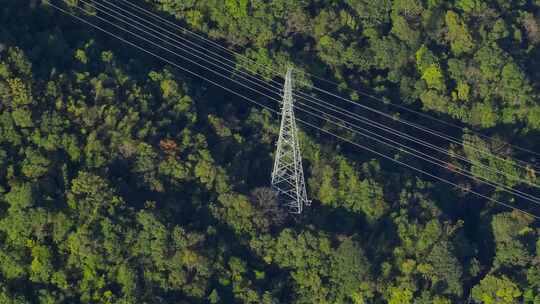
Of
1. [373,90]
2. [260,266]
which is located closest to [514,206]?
[373,90]

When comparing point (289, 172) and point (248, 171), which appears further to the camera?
point (289, 172)

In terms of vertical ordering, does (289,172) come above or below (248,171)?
above

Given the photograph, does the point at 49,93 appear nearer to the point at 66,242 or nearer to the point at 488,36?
the point at 66,242

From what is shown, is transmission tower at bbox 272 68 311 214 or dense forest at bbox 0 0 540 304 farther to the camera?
transmission tower at bbox 272 68 311 214

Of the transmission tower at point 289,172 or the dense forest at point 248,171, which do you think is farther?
the transmission tower at point 289,172
